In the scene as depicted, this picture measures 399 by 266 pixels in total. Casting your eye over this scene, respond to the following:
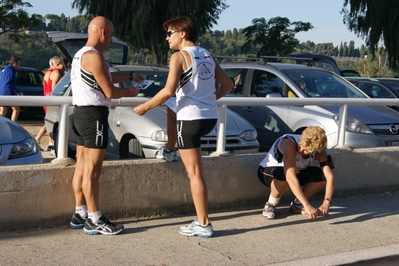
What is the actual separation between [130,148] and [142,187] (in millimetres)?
1550

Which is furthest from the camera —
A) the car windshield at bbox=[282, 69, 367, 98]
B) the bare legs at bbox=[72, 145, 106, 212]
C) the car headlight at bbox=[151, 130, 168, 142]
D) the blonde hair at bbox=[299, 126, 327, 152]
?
the car windshield at bbox=[282, 69, 367, 98]

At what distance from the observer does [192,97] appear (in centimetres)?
549

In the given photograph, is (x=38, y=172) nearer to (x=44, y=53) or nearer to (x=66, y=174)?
(x=66, y=174)

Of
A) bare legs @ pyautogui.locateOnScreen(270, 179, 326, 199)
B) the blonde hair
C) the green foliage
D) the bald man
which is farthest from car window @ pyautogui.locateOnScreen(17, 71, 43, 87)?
the green foliage

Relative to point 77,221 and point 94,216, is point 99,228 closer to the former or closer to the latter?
point 94,216

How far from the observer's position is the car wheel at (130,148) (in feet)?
24.6

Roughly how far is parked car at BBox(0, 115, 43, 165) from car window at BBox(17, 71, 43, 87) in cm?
1301

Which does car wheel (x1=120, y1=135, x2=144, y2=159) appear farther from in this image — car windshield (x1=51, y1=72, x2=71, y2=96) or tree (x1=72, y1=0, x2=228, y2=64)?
tree (x1=72, y1=0, x2=228, y2=64)

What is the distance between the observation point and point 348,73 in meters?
25.0

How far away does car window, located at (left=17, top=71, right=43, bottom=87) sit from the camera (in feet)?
63.6

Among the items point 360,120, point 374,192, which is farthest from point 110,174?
point 360,120

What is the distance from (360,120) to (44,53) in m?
52.5

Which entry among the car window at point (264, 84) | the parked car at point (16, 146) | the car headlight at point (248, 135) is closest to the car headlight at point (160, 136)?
the car headlight at point (248, 135)

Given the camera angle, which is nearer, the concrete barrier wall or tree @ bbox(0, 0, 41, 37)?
the concrete barrier wall
